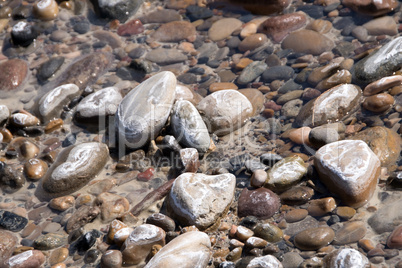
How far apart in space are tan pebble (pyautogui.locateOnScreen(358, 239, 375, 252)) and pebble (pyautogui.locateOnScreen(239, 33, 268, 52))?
2193mm

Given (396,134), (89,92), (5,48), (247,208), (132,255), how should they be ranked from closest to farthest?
(132,255) < (247,208) < (396,134) < (89,92) < (5,48)

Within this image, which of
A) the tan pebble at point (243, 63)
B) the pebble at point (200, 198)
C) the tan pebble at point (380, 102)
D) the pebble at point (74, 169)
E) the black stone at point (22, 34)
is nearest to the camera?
the pebble at point (200, 198)

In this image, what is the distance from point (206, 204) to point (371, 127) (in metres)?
1.38

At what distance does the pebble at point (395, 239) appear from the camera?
255 cm

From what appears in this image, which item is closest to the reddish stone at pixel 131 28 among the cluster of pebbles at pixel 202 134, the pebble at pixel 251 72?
the cluster of pebbles at pixel 202 134

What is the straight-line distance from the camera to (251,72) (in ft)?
13.1

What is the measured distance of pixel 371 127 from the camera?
329 centimetres

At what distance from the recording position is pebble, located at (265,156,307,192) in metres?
3.00

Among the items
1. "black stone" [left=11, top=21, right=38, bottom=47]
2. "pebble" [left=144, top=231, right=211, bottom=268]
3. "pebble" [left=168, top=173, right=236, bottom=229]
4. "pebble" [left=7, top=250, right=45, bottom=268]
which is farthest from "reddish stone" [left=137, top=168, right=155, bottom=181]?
"black stone" [left=11, top=21, right=38, bottom=47]

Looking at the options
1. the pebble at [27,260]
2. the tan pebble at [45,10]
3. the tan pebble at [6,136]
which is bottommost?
the pebble at [27,260]

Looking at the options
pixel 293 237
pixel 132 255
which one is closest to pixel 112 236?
pixel 132 255

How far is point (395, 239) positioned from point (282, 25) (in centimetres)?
243

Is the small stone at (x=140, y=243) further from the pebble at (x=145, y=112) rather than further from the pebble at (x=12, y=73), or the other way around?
the pebble at (x=12, y=73)

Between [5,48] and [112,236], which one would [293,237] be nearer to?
[112,236]
